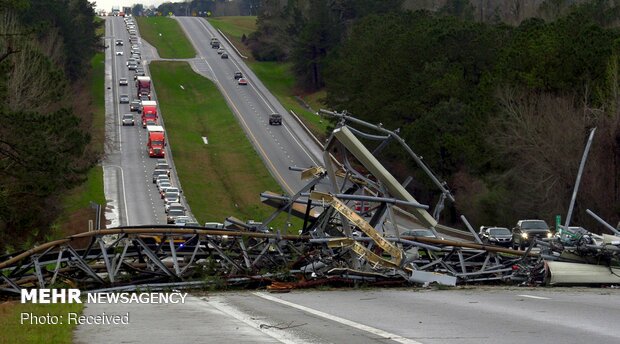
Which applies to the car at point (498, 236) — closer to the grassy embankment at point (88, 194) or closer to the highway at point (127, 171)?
the grassy embankment at point (88, 194)

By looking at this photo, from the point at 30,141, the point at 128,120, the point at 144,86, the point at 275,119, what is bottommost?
the point at 128,120

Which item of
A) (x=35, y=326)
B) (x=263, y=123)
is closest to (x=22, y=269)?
(x=35, y=326)

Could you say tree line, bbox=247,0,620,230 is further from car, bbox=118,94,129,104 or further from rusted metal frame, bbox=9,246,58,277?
rusted metal frame, bbox=9,246,58,277

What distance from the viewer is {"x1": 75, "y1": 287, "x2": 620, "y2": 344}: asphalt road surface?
16.7 m

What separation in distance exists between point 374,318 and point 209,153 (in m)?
100

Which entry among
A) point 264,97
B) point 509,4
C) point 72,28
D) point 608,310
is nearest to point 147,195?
point 72,28

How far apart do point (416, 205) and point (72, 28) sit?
370 feet

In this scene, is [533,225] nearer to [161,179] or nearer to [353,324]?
[353,324]

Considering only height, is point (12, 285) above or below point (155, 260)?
below

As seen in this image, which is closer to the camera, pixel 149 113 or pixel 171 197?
pixel 171 197

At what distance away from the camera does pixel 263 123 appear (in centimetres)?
13800

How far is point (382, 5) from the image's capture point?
161000mm

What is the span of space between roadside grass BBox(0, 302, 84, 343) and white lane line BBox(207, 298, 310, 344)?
2599 mm

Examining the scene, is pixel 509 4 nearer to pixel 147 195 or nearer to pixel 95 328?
pixel 147 195
